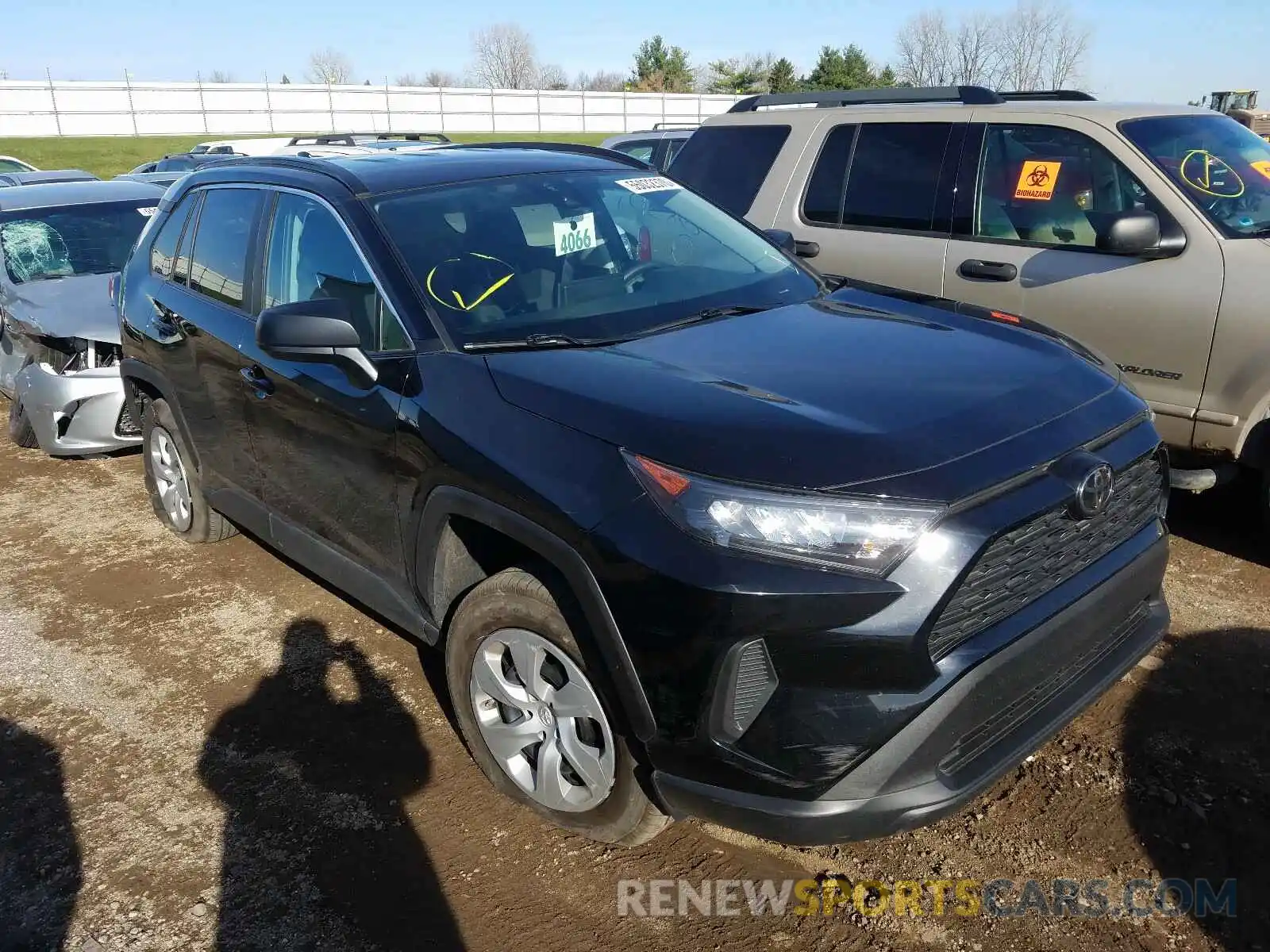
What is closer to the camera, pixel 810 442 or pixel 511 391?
pixel 810 442

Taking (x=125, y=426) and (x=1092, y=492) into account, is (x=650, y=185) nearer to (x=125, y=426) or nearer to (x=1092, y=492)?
(x=1092, y=492)

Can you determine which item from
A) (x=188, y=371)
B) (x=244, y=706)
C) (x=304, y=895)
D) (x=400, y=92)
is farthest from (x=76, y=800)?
(x=400, y=92)

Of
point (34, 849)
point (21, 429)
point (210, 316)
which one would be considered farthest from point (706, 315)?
point (21, 429)

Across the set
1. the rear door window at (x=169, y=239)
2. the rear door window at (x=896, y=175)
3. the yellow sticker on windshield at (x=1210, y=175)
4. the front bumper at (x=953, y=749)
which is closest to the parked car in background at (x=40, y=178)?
the rear door window at (x=169, y=239)

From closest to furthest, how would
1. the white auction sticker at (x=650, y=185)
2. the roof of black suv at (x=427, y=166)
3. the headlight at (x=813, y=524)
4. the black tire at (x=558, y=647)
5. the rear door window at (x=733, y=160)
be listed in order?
the headlight at (x=813, y=524), the black tire at (x=558, y=647), the roof of black suv at (x=427, y=166), the white auction sticker at (x=650, y=185), the rear door window at (x=733, y=160)

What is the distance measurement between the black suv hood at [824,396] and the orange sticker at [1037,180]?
2.02m

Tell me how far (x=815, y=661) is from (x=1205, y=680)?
83.7 inches

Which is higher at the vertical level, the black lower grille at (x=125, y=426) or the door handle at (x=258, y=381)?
the door handle at (x=258, y=381)

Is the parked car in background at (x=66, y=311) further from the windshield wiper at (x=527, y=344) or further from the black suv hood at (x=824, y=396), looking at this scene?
the black suv hood at (x=824, y=396)

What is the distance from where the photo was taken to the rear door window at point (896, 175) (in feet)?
17.1

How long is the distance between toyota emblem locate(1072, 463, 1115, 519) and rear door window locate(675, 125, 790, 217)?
12.5ft

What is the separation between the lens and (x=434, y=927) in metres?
2.64

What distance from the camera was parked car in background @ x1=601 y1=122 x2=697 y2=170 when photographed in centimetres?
1223

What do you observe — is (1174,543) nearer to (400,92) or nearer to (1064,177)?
(1064,177)
